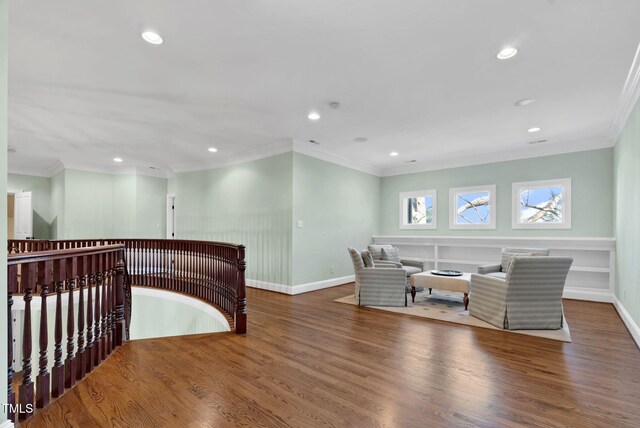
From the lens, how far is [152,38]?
2740 millimetres

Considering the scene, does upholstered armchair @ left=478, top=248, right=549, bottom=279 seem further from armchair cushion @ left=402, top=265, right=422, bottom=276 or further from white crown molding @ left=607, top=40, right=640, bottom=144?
white crown molding @ left=607, top=40, right=640, bottom=144

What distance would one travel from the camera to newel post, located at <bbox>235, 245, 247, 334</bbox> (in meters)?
3.63

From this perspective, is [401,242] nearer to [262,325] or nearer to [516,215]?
[516,215]

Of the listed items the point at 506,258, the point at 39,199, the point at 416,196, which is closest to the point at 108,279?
the point at 506,258

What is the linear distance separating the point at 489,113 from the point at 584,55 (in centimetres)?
153

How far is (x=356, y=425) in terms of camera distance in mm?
1926

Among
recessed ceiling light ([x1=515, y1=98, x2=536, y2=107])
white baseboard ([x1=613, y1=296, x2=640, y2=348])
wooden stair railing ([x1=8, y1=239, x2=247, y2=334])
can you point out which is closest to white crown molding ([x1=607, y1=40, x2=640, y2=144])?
recessed ceiling light ([x1=515, y1=98, x2=536, y2=107])

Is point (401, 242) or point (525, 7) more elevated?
point (525, 7)

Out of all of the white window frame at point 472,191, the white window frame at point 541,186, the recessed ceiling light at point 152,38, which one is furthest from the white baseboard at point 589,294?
the recessed ceiling light at point 152,38

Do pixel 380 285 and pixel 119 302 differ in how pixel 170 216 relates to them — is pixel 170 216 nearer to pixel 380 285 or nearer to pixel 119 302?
pixel 119 302

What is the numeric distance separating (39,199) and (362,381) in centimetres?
1073

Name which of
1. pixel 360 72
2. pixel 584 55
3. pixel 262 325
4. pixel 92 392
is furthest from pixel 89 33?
pixel 584 55

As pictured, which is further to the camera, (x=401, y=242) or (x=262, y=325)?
(x=401, y=242)

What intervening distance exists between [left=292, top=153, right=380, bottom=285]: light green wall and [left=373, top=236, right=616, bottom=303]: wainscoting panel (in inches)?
42.2
